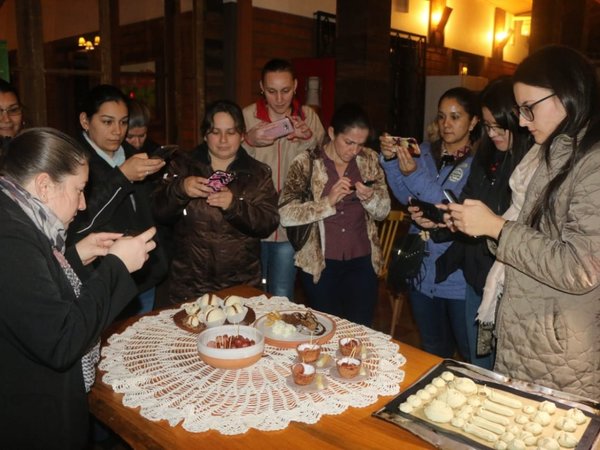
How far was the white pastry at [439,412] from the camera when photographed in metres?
1.30

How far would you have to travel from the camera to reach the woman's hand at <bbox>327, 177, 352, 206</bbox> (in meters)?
2.54

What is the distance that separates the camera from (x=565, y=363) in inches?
60.1

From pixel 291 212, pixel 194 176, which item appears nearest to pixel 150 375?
pixel 194 176

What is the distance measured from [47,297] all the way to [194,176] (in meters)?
1.30

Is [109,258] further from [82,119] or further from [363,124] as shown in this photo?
[363,124]

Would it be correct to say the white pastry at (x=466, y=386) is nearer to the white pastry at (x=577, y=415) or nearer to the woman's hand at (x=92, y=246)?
the white pastry at (x=577, y=415)

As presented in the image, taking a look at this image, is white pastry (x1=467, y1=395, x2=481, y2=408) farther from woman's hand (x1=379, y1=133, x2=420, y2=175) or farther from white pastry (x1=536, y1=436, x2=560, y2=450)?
woman's hand (x1=379, y1=133, x2=420, y2=175)

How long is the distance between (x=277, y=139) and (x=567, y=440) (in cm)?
219

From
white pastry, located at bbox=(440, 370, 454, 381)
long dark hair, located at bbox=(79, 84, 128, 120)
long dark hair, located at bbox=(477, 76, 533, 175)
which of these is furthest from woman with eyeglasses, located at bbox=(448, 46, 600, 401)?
long dark hair, located at bbox=(79, 84, 128, 120)

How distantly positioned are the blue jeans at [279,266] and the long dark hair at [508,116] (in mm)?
1305

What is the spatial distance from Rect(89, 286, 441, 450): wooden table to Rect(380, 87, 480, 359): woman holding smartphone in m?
1.07

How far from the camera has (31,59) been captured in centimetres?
381

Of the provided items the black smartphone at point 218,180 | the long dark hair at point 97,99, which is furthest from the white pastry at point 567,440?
the long dark hair at point 97,99

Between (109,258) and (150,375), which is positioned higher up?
(109,258)
